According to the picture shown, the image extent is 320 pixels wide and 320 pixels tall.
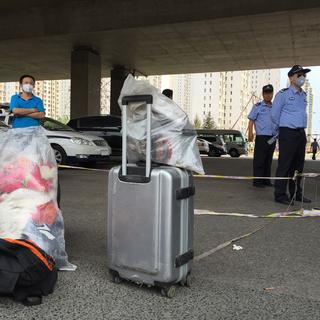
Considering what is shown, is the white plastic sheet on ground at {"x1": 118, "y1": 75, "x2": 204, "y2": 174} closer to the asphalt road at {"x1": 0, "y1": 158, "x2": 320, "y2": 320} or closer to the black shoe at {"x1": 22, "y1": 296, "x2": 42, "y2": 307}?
the asphalt road at {"x1": 0, "y1": 158, "x2": 320, "y2": 320}

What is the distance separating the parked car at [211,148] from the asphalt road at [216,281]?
27652 mm

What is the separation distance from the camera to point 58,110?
109062 millimetres

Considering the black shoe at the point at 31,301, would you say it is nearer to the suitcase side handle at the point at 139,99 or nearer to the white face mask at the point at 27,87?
the suitcase side handle at the point at 139,99

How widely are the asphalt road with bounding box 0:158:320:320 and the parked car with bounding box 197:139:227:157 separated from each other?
90.7 ft

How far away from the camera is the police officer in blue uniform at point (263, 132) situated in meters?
8.54

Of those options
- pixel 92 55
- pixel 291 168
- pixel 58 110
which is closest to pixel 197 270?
pixel 291 168

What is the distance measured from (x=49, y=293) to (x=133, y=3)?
1589 centimetres

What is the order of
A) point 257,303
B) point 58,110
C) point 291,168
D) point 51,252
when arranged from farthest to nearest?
point 58,110 → point 291,168 → point 51,252 → point 257,303

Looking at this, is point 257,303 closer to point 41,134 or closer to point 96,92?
point 41,134

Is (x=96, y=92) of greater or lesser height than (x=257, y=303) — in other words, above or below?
above

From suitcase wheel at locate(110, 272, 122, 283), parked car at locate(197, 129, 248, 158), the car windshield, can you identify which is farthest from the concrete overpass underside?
suitcase wheel at locate(110, 272, 122, 283)

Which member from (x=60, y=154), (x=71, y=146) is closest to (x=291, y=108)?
(x=71, y=146)

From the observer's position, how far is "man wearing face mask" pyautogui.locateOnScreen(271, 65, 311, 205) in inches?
258

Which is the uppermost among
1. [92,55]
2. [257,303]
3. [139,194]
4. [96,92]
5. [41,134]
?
[92,55]
